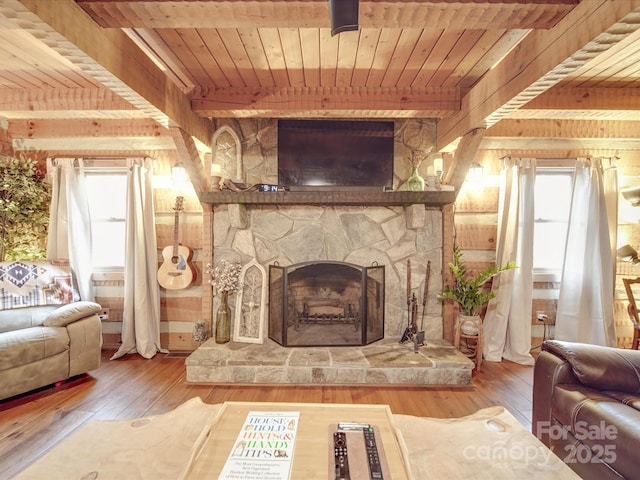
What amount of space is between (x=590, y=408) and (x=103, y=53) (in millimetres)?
2812

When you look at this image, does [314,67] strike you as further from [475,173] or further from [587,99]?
[587,99]

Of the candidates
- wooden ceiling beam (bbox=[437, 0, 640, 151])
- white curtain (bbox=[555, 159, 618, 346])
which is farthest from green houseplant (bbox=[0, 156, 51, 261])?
white curtain (bbox=[555, 159, 618, 346])

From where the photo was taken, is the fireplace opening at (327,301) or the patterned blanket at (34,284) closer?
the patterned blanket at (34,284)

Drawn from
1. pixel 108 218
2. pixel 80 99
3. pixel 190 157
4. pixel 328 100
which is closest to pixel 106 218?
pixel 108 218

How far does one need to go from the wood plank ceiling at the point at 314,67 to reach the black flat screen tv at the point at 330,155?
22 cm

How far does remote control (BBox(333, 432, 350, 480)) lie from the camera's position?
3.34 ft

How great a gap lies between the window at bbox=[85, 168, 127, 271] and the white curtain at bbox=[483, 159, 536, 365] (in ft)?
12.9

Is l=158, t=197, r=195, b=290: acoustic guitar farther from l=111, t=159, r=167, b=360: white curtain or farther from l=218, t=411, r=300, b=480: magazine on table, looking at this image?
l=218, t=411, r=300, b=480: magazine on table

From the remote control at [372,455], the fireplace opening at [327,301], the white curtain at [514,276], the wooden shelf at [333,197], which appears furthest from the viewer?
the white curtain at [514,276]

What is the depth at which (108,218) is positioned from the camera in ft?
11.0

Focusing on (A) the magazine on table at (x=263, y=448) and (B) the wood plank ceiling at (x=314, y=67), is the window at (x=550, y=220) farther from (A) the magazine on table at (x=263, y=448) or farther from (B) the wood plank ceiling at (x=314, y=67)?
(A) the magazine on table at (x=263, y=448)

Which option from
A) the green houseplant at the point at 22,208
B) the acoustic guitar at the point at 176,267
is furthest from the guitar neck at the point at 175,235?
the green houseplant at the point at 22,208

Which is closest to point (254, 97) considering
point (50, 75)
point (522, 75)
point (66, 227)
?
point (50, 75)

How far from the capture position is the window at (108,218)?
A: 335cm
